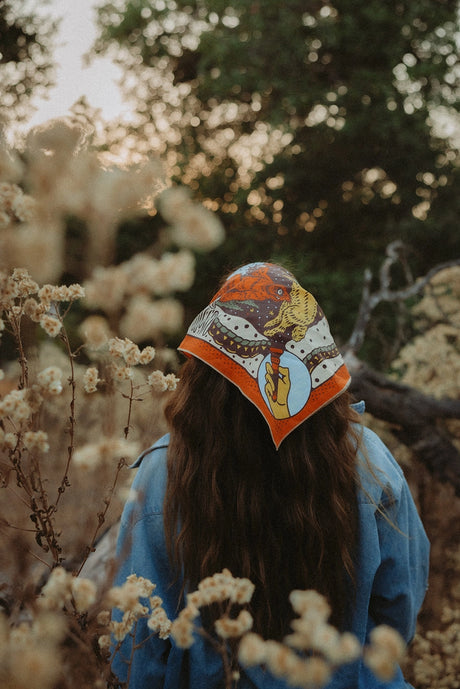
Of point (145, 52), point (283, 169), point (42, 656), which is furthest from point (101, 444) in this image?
point (145, 52)

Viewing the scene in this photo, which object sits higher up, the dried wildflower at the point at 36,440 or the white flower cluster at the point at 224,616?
the dried wildflower at the point at 36,440

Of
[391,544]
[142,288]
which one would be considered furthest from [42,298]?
[391,544]

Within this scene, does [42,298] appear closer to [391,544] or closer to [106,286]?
[106,286]

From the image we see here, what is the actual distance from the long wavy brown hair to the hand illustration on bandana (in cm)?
9

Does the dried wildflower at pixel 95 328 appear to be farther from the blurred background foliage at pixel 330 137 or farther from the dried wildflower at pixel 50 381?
the blurred background foliage at pixel 330 137

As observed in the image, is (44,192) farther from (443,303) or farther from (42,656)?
(443,303)

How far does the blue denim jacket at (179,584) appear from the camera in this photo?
3.33 ft

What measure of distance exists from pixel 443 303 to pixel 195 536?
3286 millimetres

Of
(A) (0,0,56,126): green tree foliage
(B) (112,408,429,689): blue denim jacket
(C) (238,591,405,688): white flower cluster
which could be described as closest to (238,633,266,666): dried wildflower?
(C) (238,591,405,688): white flower cluster

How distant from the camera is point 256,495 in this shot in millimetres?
936

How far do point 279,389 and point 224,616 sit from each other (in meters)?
0.42

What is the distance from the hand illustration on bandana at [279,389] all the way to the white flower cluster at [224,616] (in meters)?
0.34

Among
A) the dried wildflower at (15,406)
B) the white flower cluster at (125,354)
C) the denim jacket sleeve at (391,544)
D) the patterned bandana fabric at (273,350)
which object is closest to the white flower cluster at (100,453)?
the dried wildflower at (15,406)

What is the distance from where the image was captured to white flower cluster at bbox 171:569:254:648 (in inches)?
18.9
